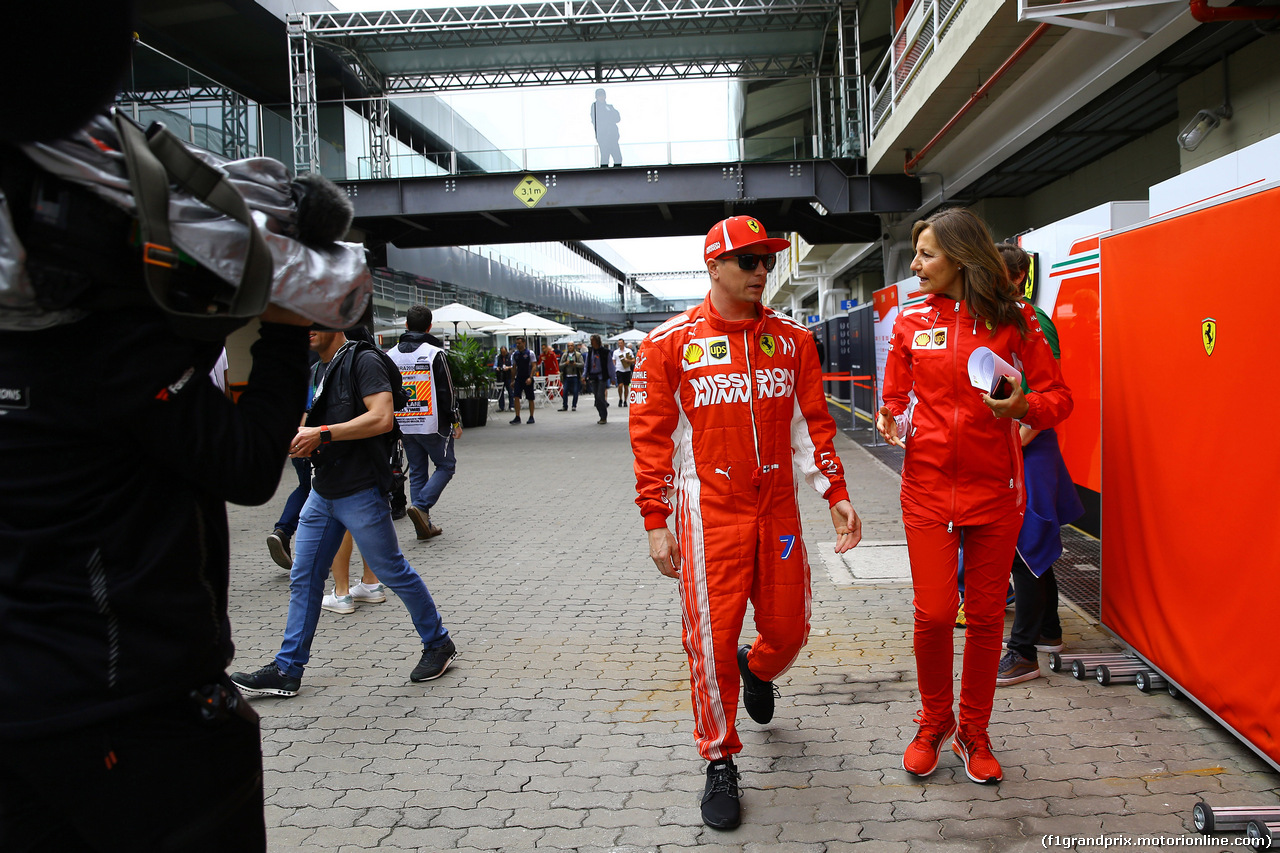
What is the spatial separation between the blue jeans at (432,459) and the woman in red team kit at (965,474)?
5375mm

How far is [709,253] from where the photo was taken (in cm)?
307

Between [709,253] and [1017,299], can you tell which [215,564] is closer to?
[709,253]

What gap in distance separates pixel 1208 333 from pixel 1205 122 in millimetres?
Result: 7454

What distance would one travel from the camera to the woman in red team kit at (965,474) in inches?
122

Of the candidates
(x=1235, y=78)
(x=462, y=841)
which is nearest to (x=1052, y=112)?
(x=1235, y=78)

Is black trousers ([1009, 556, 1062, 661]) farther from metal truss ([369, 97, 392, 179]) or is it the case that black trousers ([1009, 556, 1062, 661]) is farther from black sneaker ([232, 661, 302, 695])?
metal truss ([369, 97, 392, 179])

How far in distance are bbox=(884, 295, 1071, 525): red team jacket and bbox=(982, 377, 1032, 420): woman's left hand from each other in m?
0.12

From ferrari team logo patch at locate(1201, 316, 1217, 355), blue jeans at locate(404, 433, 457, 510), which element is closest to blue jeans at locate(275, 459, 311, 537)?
blue jeans at locate(404, 433, 457, 510)

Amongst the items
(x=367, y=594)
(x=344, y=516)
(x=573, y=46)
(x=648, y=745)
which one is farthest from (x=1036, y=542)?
(x=573, y=46)

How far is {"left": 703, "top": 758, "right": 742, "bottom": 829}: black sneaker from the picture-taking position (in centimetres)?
288

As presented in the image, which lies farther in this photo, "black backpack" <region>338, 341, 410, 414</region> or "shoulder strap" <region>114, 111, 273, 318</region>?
"black backpack" <region>338, 341, 410, 414</region>

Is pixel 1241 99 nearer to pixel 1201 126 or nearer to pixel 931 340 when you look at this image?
pixel 1201 126

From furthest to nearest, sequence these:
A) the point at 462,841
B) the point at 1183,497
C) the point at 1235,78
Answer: the point at 1235,78
the point at 1183,497
the point at 462,841

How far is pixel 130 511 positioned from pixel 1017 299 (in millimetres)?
2975
